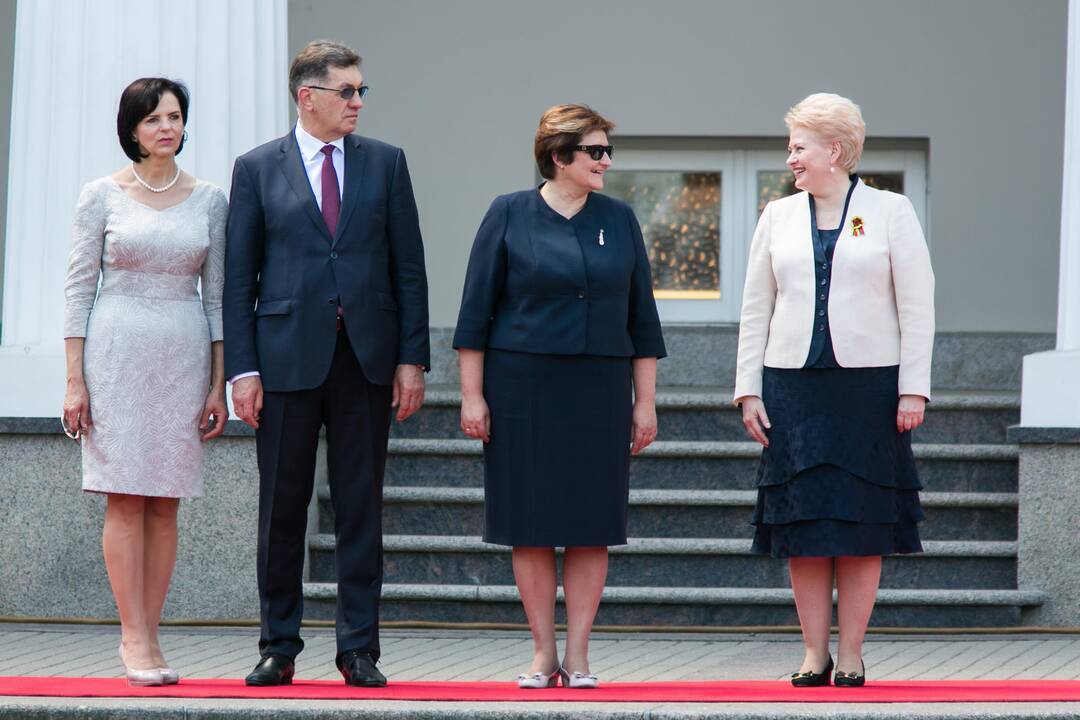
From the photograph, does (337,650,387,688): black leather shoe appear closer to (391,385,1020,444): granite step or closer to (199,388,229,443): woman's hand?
(199,388,229,443): woman's hand

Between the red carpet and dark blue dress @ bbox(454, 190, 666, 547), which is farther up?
dark blue dress @ bbox(454, 190, 666, 547)

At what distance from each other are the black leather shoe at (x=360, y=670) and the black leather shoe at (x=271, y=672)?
0.19 meters

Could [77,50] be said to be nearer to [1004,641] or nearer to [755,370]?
[755,370]

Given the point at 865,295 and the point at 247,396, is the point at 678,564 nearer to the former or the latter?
the point at 865,295

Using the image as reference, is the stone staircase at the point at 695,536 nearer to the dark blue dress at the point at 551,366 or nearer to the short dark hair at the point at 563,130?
the dark blue dress at the point at 551,366

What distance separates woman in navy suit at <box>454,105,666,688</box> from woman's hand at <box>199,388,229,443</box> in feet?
2.59

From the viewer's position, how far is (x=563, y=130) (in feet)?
18.0

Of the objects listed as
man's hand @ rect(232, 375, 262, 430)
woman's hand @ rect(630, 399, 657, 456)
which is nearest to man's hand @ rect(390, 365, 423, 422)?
man's hand @ rect(232, 375, 262, 430)

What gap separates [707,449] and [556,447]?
2.62 m

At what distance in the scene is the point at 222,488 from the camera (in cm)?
745

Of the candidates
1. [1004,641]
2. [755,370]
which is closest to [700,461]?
[1004,641]

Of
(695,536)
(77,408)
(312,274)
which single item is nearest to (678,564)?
(695,536)

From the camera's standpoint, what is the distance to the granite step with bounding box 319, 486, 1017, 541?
25.3ft

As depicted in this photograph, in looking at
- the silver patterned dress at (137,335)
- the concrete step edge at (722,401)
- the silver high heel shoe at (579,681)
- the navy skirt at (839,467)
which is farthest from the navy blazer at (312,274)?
the concrete step edge at (722,401)
